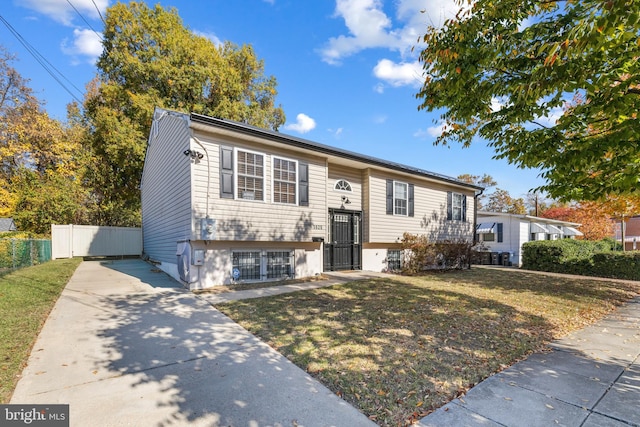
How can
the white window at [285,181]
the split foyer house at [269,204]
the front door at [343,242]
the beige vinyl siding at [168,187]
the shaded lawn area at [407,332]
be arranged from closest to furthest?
the shaded lawn area at [407,332], the split foyer house at [269,204], the beige vinyl siding at [168,187], the white window at [285,181], the front door at [343,242]

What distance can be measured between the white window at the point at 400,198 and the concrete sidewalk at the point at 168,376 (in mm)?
8956

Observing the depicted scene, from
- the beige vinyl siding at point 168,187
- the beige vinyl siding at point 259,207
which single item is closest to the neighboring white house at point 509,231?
the beige vinyl siding at point 259,207

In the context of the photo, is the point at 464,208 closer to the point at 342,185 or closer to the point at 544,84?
the point at 342,185

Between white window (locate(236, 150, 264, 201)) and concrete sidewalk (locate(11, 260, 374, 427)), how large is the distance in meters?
3.86

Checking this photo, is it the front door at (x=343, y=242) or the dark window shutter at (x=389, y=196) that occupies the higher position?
the dark window shutter at (x=389, y=196)

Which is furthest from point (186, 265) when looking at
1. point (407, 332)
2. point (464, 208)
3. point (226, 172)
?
point (464, 208)

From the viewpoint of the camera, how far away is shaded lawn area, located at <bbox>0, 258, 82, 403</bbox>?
3342 mm

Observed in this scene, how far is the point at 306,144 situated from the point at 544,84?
6.43 metres

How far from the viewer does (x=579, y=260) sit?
→ 13.9 meters

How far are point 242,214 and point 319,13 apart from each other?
23.3ft

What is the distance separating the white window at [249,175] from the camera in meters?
8.43

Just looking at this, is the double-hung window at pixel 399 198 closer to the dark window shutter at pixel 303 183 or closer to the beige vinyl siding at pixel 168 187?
the dark window shutter at pixel 303 183

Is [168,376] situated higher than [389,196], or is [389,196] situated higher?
[389,196]

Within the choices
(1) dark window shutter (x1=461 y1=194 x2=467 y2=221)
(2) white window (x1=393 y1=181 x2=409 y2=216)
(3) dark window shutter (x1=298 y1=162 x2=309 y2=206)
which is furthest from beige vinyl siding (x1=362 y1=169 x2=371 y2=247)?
(1) dark window shutter (x1=461 y1=194 x2=467 y2=221)
